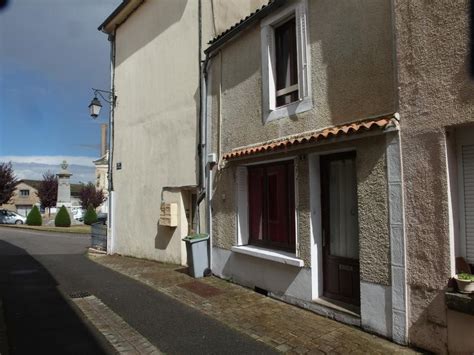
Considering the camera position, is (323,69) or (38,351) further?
(323,69)

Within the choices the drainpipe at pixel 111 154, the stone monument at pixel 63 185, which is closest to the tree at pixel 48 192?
the stone monument at pixel 63 185

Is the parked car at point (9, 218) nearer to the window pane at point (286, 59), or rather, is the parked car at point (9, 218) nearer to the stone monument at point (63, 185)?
the stone monument at point (63, 185)

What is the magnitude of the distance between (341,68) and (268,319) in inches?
152

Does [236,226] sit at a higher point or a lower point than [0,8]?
lower

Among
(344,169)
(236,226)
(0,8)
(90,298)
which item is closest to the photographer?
(0,8)

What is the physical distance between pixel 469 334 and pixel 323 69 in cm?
397

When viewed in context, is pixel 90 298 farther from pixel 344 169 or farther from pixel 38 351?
pixel 344 169

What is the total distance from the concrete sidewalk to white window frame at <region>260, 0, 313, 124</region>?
10.6 ft

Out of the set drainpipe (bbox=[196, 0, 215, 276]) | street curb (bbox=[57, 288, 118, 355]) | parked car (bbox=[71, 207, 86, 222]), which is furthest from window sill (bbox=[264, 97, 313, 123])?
parked car (bbox=[71, 207, 86, 222])

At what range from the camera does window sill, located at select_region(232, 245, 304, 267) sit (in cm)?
601

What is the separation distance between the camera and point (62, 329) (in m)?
5.30

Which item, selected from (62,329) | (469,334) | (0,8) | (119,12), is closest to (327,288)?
(469,334)

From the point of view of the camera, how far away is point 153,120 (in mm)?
11094

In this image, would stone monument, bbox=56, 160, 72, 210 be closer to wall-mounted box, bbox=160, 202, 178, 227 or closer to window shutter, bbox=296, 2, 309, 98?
wall-mounted box, bbox=160, 202, 178, 227
